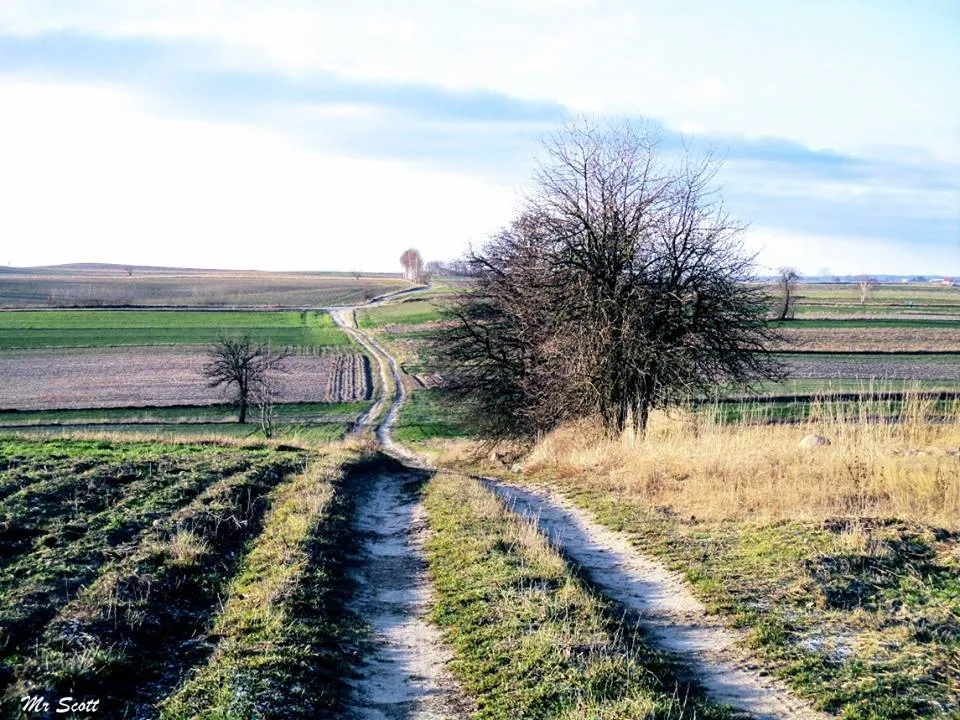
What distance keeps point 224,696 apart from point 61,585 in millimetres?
3584

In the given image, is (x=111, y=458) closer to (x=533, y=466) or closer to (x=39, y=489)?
(x=39, y=489)

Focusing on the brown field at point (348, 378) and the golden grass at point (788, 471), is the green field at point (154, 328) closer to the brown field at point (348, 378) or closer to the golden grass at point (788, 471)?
the brown field at point (348, 378)

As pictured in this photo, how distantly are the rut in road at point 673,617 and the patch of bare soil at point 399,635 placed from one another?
1.86 m

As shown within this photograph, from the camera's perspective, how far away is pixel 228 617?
764 centimetres

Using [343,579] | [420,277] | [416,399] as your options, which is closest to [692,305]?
[343,579]

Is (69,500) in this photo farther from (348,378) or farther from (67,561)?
(348,378)

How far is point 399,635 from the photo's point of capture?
7.53 m

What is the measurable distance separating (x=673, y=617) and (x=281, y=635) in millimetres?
3623

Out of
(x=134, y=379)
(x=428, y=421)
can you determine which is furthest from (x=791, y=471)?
(x=134, y=379)

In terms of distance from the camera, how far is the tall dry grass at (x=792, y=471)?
10.8 m

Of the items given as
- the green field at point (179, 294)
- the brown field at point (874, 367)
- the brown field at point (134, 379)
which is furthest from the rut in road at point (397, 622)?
the green field at point (179, 294)

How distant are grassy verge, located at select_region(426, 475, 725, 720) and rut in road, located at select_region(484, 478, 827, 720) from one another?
356mm

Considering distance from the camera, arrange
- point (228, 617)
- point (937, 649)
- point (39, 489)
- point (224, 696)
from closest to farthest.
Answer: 1. point (224, 696)
2. point (937, 649)
3. point (228, 617)
4. point (39, 489)
